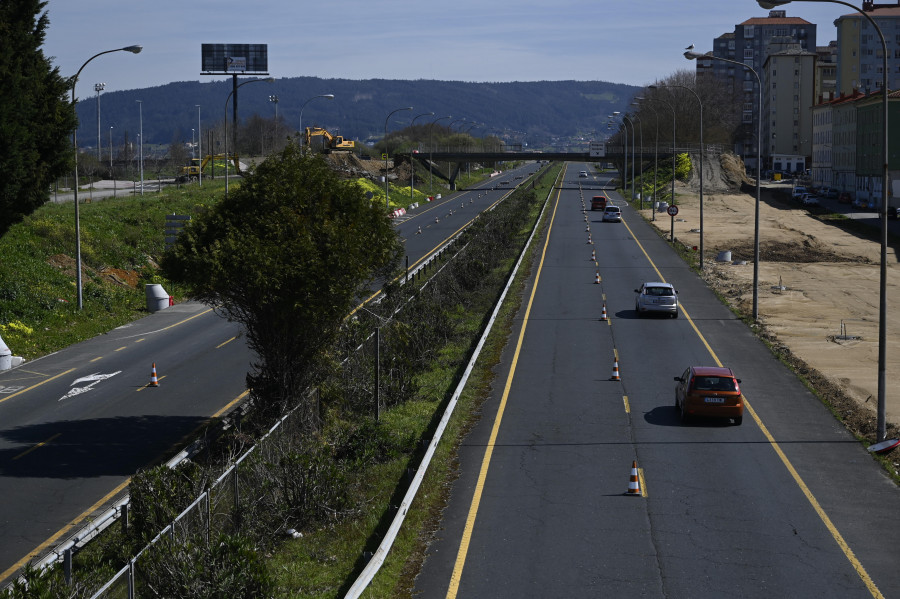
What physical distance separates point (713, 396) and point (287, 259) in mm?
10556

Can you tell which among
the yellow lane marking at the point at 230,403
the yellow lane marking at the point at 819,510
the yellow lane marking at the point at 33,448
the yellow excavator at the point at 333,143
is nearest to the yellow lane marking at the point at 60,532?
the yellow lane marking at the point at 33,448

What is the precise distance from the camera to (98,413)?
1022 inches

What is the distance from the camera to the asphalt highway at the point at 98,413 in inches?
735

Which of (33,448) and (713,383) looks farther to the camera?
(713,383)

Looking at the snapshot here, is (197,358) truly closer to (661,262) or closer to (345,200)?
(345,200)

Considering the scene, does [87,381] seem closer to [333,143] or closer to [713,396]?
[713,396]

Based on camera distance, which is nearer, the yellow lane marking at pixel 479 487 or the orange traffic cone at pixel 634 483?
the yellow lane marking at pixel 479 487

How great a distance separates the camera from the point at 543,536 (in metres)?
16.3

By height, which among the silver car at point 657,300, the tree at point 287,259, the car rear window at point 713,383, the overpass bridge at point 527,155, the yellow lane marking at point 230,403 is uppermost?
the overpass bridge at point 527,155

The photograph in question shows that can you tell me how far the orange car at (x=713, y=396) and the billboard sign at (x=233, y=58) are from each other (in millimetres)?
100032

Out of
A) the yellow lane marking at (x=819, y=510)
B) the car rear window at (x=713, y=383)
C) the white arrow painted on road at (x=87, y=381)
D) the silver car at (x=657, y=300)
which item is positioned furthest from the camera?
the silver car at (x=657, y=300)

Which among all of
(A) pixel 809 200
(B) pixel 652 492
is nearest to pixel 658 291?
(B) pixel 652 492

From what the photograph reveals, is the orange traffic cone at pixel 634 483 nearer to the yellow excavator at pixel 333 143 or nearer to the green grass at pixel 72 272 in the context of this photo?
the green grass at pixel 72 272

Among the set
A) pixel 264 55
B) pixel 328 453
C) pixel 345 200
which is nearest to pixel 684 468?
pixel 328 453
